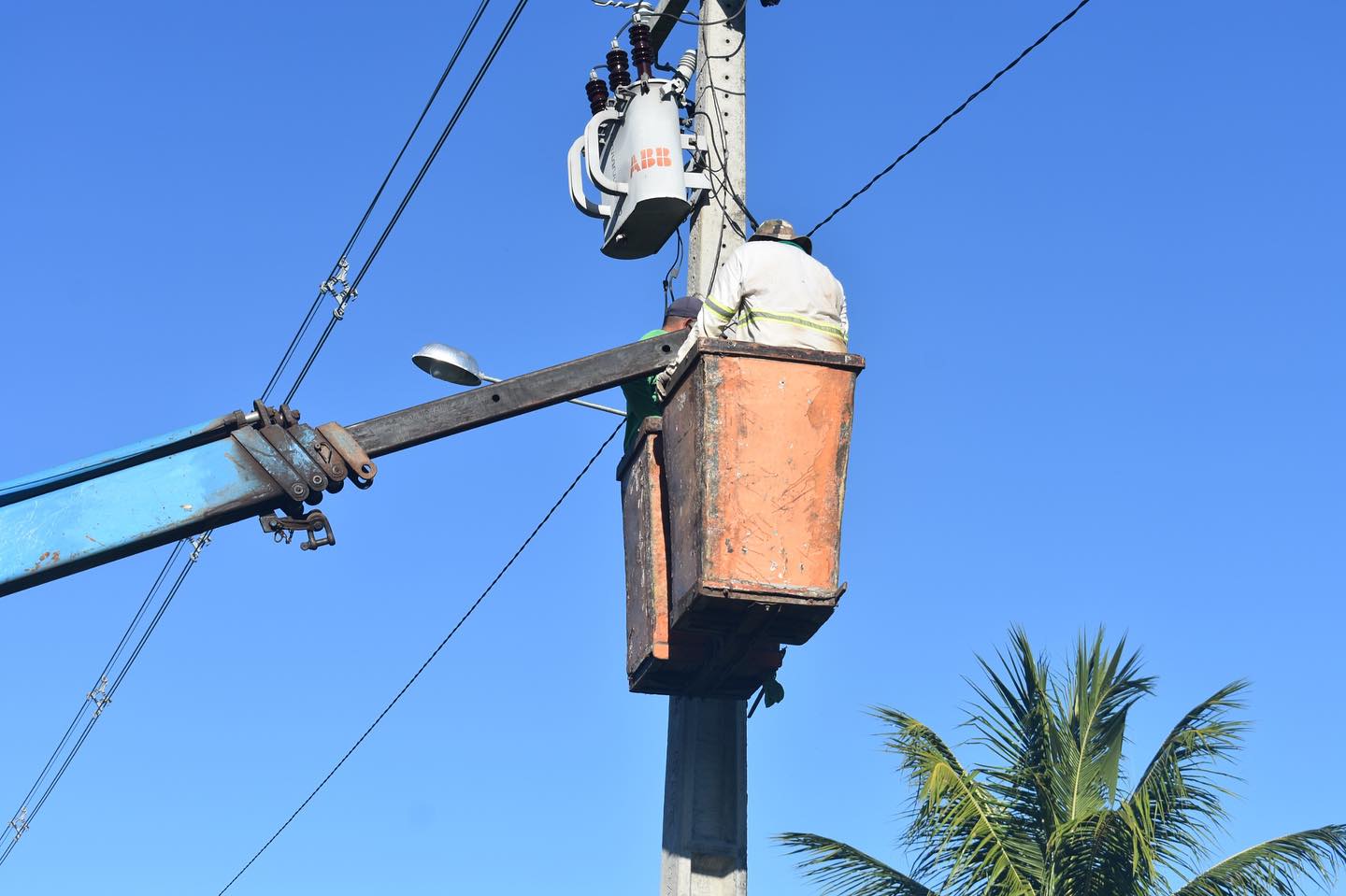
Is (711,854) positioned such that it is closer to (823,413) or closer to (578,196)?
(823,413)

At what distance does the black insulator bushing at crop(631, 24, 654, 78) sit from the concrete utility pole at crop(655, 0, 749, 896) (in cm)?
34

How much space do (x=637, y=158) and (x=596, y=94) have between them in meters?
0.57

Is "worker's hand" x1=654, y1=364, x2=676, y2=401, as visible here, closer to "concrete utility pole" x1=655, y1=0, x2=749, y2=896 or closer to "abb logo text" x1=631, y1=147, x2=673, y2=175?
"concrete utility pole" x1=655, y1=0, x2=749, y2=896

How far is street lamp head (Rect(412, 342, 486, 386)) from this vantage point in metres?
8.86

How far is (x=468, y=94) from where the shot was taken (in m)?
9.82

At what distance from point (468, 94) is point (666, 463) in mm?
3178

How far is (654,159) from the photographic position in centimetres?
848

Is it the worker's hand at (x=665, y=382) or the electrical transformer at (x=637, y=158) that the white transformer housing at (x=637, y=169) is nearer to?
the electrical transformer at (x=637, y=158)

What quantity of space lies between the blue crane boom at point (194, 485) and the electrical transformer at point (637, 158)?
1.42 metres

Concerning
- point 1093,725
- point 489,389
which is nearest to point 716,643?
point 489,389

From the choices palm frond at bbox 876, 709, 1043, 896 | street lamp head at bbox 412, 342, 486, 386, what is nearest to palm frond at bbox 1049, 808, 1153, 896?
palm frond at bbox 876, 709, 1043, 896

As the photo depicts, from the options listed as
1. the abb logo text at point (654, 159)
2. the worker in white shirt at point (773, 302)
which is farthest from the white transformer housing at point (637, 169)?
the worker in white shirt at point (773, 302)

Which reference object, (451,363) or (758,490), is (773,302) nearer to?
(758,490)

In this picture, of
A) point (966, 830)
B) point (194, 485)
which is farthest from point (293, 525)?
point (966, 830)
